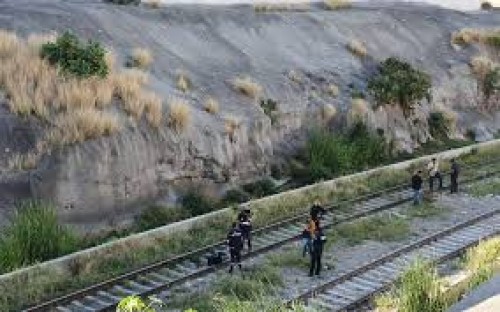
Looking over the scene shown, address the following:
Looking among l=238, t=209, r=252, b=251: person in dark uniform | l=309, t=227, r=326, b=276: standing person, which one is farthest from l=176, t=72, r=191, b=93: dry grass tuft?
l=309, t=227, r=326, b=276: standing person

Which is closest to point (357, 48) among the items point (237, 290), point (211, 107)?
point (211, 107)

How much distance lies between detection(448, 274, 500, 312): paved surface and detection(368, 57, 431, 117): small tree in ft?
62.6

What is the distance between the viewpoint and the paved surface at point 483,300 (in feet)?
33.1

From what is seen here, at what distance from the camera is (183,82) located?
2609 centimetres

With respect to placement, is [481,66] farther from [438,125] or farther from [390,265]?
[390,265]

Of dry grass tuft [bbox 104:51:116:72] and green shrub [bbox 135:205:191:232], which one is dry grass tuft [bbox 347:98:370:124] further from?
green shrub [bbox 135:205:191:232]

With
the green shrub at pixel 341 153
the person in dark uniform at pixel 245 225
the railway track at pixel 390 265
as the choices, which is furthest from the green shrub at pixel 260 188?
the railway track at pixel 390 265

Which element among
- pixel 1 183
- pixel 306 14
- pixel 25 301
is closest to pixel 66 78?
pixel 1 183

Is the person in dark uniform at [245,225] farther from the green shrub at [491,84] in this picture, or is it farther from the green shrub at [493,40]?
the green shrub at [493,40]

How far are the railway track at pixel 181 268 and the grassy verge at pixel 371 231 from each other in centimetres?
55

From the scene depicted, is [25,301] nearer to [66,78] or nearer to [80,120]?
[80,120]

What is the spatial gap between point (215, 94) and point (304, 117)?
3.40 metres

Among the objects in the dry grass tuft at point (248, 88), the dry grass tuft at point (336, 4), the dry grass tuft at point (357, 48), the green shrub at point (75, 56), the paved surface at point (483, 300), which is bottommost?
the paved surface at point (483, 300)

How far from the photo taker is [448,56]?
3938 cm
